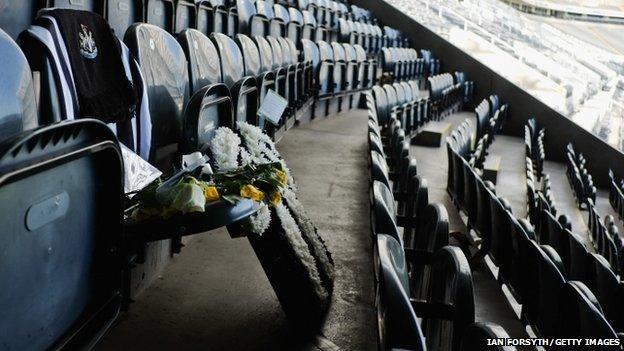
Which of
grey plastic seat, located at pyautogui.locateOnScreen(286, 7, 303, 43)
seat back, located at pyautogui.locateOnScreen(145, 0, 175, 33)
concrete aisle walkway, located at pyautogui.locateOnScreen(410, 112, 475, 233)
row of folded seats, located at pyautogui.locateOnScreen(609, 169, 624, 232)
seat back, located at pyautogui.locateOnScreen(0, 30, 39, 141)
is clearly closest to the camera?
seat back, located at pyautogui.locateOnScreen(0, 30, 39, 141)

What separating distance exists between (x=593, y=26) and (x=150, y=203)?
789 centimetres

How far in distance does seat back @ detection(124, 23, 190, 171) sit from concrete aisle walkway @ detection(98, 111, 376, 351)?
144 millimetres

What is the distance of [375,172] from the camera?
2.62 feet

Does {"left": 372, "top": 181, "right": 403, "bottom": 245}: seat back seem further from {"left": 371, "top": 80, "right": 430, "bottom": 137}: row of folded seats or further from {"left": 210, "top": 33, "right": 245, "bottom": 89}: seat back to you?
{"left": 371, "top": 80, "right": 430, "bottom": 137}: row of folded seats

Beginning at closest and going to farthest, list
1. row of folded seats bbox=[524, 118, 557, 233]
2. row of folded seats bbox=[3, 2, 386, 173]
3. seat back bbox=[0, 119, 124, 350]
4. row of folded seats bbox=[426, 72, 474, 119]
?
seat back bbox=[0, 119, 124, 350], row of folded seats bbox=[3, 2, 386, 173], row of folded seats bbox=[524, 118, 557, 233], row of folded seats bbox=[426, 72, 474, 119]

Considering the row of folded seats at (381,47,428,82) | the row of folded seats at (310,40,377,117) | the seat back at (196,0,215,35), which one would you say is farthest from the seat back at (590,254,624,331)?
the row of folded seats at (381,47,428,82)

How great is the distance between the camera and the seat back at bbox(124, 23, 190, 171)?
2.48 feet

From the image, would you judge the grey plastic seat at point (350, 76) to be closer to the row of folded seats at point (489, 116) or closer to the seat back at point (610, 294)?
the row of folded seats at point (489, 116)

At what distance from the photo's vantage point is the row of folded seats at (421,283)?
1.27 ft

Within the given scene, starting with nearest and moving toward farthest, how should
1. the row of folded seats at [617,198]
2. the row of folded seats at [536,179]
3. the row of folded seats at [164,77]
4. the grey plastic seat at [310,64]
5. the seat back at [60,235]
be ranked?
the seat back at [60,235], the row of folded seats at [164,77], the row of folded seats at [536,179], the grey plastic seat at [310,64], the row of folded seats at [617,198]

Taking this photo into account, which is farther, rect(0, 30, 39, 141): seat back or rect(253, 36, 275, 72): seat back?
rect(253, 36, 275, 72): seat back

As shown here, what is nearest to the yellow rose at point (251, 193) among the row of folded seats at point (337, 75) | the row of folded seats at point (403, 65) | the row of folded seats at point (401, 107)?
the row of folded seats at point (401, 107)

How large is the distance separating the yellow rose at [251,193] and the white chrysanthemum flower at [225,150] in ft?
0.29

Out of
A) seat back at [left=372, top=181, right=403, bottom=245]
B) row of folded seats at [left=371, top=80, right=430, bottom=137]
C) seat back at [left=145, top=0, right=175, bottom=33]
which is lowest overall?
row of folded seats at [left=371, top=80, right=430, bottom=137]
